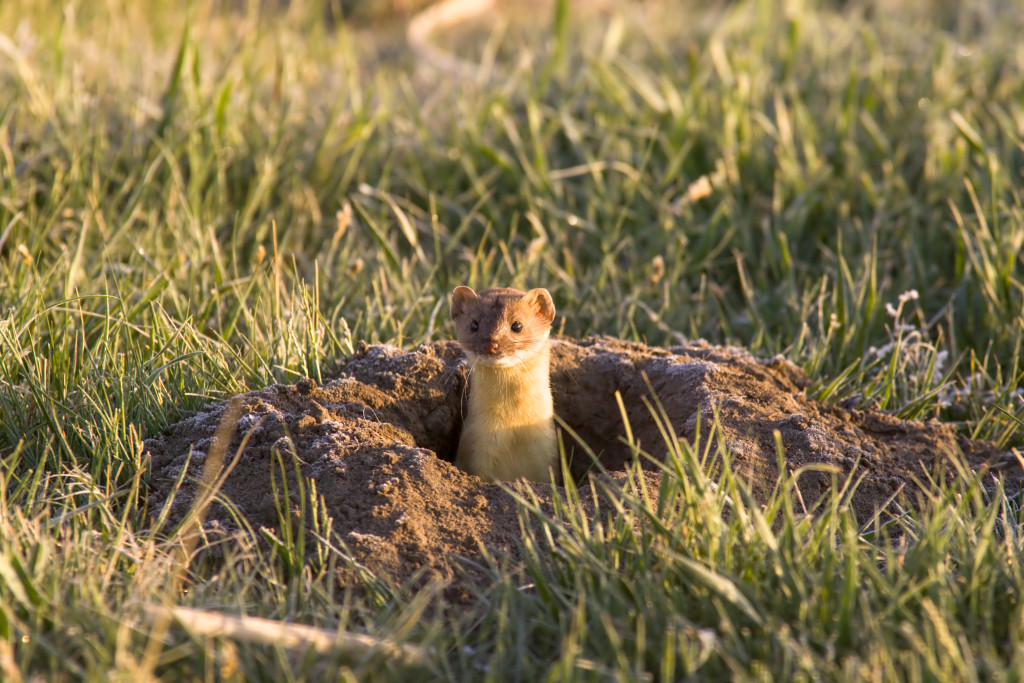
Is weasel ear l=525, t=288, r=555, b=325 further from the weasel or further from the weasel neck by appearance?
the weasel neck

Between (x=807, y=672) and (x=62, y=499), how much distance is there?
210cm

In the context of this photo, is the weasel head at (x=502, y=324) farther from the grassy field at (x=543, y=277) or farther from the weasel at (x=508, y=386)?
the grassy field at (x=543, y=277)

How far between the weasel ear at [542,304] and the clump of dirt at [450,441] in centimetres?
34

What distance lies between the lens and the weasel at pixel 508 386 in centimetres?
339

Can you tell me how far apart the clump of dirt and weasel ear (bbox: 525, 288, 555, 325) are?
34 cm

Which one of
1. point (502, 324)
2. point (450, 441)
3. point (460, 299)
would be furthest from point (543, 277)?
point (502, 324)

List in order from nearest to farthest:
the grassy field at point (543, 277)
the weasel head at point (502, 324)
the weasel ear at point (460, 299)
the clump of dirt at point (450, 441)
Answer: the grassy field at point (543, 277)
the clump of dirt at point (450, 441)
the weasel head at point (502, 324)
the weasel ear at point (460, 299)

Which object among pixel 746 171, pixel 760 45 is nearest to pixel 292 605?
pixel 746 171

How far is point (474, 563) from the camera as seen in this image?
266 centimetres

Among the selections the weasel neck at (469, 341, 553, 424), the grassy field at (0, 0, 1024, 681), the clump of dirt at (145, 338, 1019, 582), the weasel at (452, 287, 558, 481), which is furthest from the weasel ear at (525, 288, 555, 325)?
the grassy field at (0, 0, 1024, 681)

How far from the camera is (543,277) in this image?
4.62m

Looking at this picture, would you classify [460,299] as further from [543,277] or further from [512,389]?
[543,277]

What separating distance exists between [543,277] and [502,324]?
1320 millimetres

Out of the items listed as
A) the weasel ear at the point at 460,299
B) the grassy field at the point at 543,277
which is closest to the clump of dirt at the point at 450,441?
the grassy field at the point at 543,277
